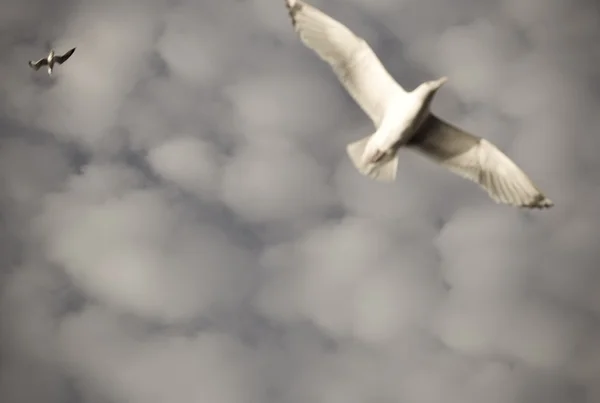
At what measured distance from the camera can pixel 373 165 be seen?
12.8 feet

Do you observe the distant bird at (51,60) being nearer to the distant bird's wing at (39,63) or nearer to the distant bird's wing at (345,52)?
the distant bird's wing at (39,63)

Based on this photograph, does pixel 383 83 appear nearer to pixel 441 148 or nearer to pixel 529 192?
pixel 441 148

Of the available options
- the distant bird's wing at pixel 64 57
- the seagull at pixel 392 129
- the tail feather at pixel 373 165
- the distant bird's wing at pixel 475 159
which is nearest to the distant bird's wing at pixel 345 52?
the seagull at pixel 392 129

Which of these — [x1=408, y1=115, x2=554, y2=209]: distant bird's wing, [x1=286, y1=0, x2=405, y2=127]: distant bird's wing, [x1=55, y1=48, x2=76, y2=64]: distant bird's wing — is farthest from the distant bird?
[x1=408, y1=115, x2=554, y2=209]: distant bird's wing

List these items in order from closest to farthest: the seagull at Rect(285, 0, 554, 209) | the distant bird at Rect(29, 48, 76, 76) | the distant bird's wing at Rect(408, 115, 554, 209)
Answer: the seagull at Rect(285, 0, 554, 209) → the distant bird's wing at Rect(408, 115, 554, 209) → the distant bird at Rect(29, 48, 76, 76)

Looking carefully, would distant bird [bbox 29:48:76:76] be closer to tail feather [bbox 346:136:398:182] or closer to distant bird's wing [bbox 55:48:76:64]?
distant bird's wing [bbox 55:48:76:64]

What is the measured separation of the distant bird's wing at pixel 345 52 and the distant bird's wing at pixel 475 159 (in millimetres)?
329

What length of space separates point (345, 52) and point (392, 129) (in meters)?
0.54

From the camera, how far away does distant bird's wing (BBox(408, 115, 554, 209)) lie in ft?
13.0

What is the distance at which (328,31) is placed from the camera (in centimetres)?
390

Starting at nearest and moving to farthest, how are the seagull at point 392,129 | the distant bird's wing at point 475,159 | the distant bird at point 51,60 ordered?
the seagull at point 392,129
the distant bird's wing at point 475,159
the distant bird at point 51,60

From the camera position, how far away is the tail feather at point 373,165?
12.7 ft

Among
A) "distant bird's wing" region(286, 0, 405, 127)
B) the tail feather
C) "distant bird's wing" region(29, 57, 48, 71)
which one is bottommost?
the tail feather

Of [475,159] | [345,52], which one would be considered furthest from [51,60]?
[475,159]
